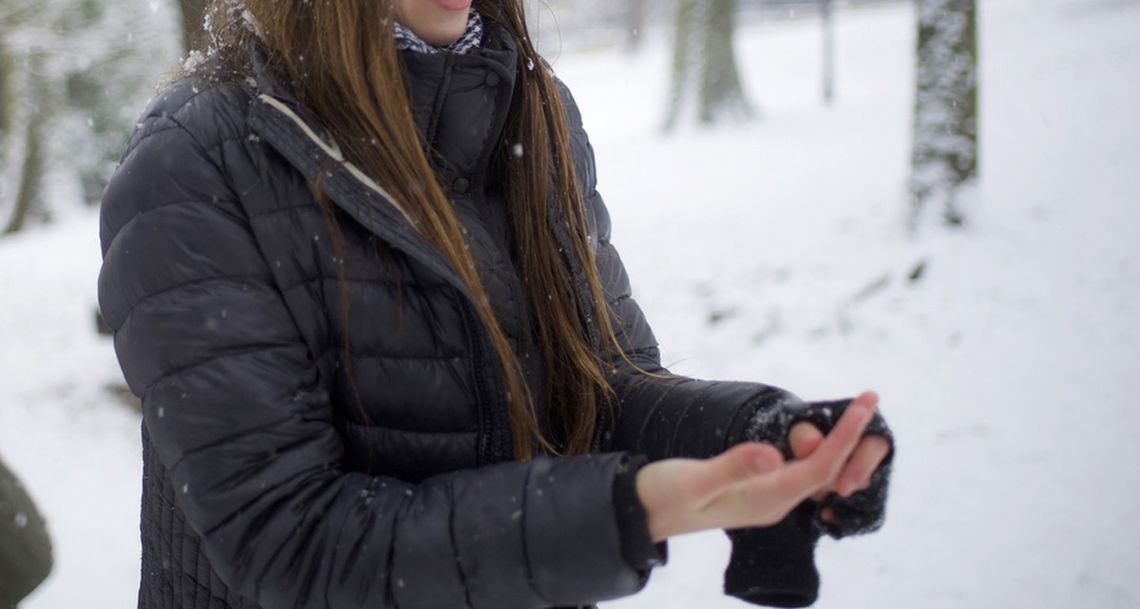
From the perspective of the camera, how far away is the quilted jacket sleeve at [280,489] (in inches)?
49.9

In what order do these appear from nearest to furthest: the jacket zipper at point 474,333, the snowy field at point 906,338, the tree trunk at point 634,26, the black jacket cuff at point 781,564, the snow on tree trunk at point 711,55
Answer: the jacket zipper at point 474,333
the black jacket cuff at point 781,564
the snowy field at point 906,338
the snow on tree trunk at point 711,55
the tree trunk at point 634,26

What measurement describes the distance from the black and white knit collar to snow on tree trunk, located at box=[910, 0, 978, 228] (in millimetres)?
5725

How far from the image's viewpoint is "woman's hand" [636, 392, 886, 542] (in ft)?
3.88

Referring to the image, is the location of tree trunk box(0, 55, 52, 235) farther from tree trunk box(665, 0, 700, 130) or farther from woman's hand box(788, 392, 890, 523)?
woman's hand box(788, 392, 890, 523)

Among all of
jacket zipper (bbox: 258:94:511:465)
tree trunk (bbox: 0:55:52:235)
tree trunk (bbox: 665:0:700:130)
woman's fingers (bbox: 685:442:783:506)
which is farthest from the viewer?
tree trunk (bbox: 0:55:52:235)

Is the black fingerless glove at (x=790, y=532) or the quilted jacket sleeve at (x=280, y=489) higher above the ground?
the quilted jacket sleeve at (x=280, y=489)

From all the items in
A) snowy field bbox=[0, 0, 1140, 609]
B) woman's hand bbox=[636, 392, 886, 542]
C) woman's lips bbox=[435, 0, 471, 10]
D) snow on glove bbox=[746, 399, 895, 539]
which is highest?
woman's lips bbox=[435, 0, 471, 10]

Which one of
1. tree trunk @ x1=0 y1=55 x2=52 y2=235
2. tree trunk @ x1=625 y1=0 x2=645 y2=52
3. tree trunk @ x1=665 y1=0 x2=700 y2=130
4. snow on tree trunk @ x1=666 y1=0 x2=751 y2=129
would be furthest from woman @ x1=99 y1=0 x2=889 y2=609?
tree trunk @ x1=625 y1=0 x2=645 y2=52

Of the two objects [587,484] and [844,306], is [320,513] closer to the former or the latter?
[587,484]

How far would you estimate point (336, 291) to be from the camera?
56.1 inches

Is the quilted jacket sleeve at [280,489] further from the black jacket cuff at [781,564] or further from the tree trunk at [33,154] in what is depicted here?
the tree trunk at [33,154]

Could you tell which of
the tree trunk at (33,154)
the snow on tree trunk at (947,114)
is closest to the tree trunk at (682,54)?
the snow on tree trunk at (947,114)

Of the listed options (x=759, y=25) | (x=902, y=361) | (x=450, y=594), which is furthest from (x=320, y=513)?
(x=759, y=25)

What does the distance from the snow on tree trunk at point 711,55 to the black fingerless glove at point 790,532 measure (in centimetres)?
1228
